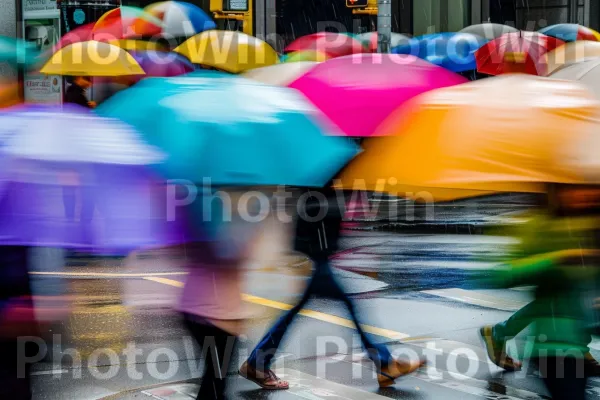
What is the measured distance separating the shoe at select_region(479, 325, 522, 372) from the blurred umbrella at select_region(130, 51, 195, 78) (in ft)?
17.5

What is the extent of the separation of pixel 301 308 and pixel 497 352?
4.09 feet

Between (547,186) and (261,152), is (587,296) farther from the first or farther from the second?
(261,152)

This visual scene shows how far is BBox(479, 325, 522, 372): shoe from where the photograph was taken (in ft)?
21.2

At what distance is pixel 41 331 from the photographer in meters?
4.30

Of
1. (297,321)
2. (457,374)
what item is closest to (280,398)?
(457,374)

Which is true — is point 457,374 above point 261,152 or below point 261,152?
below

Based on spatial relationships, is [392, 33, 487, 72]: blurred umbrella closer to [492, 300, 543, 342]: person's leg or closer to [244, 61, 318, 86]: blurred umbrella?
[244, 61, 318, 86]: blurred umbrella

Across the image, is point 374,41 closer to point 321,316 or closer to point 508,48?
point 508,48

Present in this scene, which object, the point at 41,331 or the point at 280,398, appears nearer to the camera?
the point at 41,331

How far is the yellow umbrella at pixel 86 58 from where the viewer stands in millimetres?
12940

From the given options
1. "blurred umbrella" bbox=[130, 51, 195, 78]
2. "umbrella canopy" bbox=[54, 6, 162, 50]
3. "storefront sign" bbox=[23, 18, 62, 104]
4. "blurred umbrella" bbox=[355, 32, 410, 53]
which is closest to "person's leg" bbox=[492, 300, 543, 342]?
A: "blurred umbrella" bbox=[130, 51, 195, 78]

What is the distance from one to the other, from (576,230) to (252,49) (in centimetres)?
936

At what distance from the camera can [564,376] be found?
4191 millimetres


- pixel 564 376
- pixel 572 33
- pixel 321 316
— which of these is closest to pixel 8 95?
pixel 564 376
